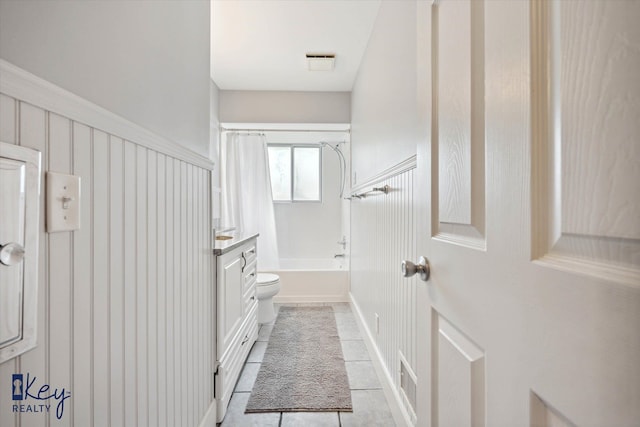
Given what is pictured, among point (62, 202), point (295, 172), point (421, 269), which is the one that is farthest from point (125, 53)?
point (295, 172)

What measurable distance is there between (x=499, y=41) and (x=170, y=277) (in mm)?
1124

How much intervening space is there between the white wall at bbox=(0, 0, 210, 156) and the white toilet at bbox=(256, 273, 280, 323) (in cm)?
171

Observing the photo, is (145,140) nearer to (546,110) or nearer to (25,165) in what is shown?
(25,165)

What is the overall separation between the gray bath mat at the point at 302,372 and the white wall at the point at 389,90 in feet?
4.56

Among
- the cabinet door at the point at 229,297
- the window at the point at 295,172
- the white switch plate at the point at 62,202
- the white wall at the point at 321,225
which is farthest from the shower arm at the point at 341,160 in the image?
the white switch plate at the point at 62,202

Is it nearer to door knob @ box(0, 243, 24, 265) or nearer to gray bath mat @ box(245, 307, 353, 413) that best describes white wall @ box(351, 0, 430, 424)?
gray bath mat @ box(245, 307, 353, 413)

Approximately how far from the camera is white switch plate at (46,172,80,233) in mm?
563

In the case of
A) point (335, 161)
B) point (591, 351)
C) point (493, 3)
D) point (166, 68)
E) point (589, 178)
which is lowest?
point (591, 351)

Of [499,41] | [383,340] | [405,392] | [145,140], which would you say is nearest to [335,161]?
[383,340]

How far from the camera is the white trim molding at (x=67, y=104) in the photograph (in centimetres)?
49

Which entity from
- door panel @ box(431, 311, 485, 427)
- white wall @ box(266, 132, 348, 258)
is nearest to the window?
white wall @ box(266, 132, 348, 258)

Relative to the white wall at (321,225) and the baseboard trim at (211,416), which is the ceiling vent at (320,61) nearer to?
the white wall at (321,225)

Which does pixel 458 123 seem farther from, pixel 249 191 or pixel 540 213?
pixel 249 191

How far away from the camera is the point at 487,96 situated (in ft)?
1.82
